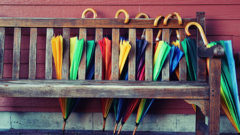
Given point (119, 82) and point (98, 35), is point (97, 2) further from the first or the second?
point (119, 82)

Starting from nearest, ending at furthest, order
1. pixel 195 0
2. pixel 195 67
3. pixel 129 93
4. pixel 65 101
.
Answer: pixel 129 93 < pixel 195 67 < pixel 65 101 < pixel 195 0

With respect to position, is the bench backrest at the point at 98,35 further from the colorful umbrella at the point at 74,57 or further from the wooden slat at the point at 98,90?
the wooden slat at the point at 98,90

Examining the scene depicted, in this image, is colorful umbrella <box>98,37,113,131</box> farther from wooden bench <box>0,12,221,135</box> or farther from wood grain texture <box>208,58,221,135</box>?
wood grain texture <box>208,58,221,135</box>

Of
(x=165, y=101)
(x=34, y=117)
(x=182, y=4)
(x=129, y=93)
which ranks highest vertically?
(x=182, y=4)

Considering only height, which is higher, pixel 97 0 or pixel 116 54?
pixel 97 0

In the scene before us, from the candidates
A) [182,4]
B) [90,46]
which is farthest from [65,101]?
[182,4]

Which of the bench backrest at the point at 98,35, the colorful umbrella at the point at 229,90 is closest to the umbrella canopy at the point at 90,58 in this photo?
the bench backrest at the point at 98,35

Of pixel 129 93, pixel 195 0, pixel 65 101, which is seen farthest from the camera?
pixel 195 0

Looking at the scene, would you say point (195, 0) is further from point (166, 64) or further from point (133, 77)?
point (133, 77)

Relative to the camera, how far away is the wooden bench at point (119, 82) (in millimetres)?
1199

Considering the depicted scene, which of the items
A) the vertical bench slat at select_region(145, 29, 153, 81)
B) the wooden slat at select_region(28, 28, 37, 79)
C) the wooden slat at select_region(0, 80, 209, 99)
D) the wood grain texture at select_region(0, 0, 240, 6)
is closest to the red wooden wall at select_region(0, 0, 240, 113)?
the wood grain texture at select_region(0, 0, 240, 6)

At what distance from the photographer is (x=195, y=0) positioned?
181 centimetres

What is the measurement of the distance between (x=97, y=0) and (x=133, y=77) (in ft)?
2.46

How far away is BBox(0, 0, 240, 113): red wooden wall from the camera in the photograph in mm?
1803
